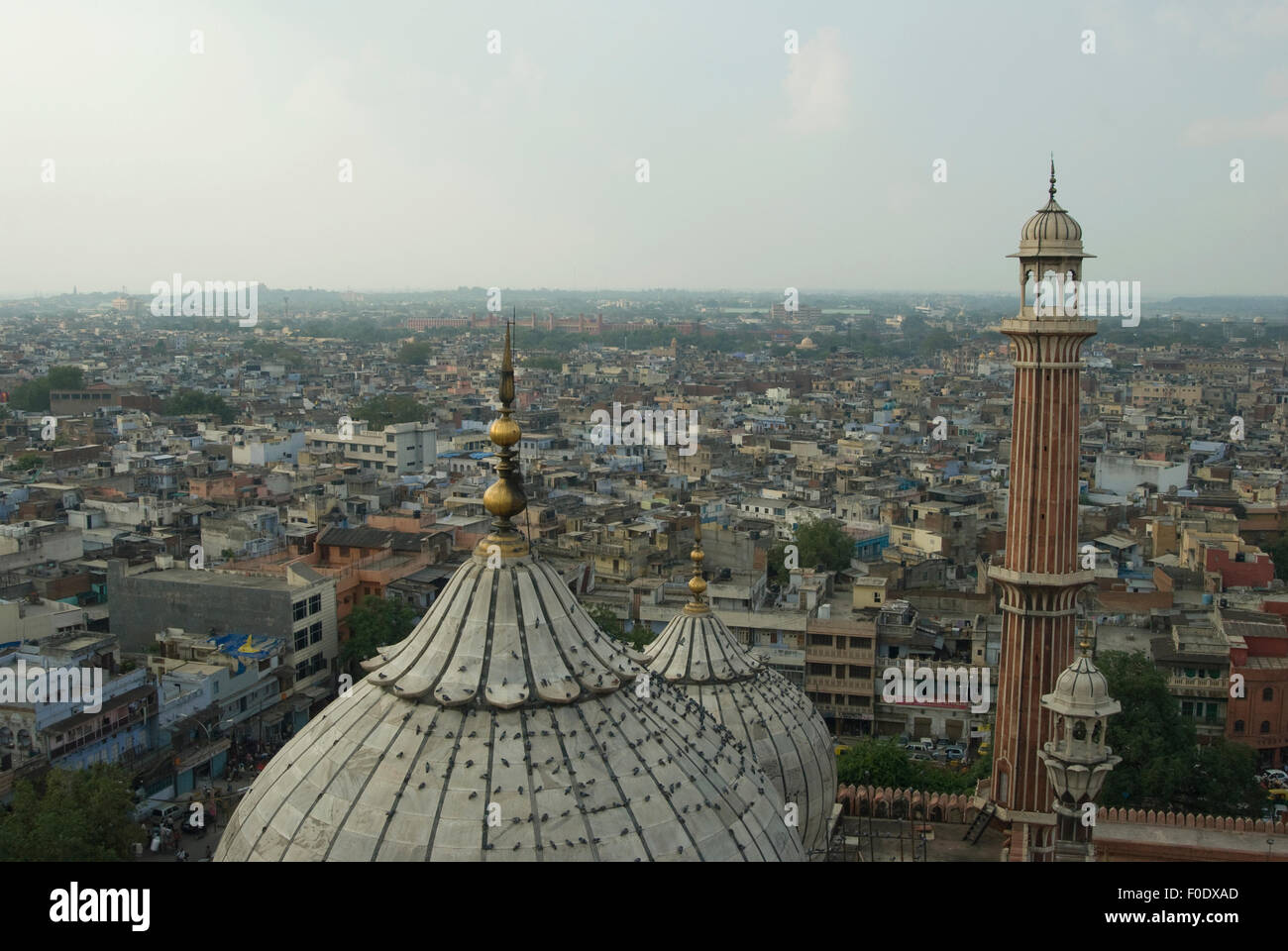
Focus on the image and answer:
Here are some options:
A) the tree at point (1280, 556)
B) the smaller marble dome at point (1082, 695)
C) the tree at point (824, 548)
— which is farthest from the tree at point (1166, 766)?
the tree at point (1280, 556)

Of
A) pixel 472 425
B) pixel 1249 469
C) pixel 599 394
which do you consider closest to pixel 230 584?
pixel 472 425

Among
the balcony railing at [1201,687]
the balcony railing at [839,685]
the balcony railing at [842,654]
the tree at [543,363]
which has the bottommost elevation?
the balcony railing at [839,685]

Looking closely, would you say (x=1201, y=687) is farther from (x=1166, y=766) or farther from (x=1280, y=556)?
(x=1280, y=556)

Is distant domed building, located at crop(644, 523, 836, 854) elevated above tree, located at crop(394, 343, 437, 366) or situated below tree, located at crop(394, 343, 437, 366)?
below

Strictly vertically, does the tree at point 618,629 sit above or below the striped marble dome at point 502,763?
below

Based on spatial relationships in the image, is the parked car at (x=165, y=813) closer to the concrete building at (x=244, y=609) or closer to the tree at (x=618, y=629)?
the concrete building at (x=244, y=609)

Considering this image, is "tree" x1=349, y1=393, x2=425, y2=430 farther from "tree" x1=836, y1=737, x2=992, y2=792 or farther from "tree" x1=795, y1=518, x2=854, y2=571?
"tree" x1=836, y1=737, x2=992, y2=792

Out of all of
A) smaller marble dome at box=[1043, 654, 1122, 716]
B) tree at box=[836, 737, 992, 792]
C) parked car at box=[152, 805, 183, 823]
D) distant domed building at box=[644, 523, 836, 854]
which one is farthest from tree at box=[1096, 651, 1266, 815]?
parked car at box=[152, 805, 183, 823]
